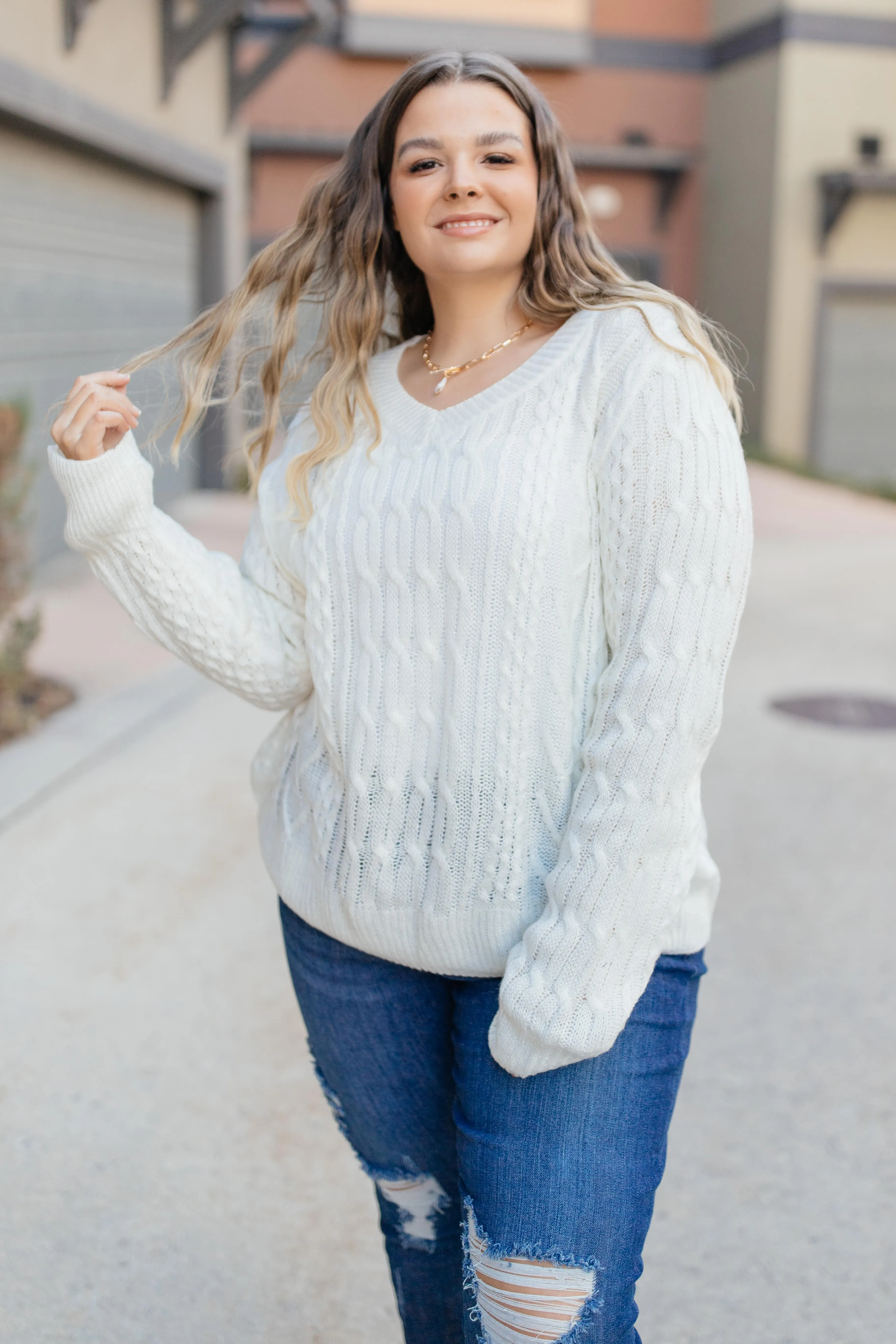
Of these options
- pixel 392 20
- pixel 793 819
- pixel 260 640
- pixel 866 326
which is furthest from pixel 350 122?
pixel 260 640

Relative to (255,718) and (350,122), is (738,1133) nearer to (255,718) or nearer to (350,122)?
(255,718)

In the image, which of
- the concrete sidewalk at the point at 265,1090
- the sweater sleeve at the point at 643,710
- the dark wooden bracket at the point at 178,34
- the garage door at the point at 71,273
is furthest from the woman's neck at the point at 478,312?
the dark wooden bracket at the point at 178,34

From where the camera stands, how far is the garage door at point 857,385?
16.2 m

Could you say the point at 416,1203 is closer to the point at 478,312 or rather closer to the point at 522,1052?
the point at 522,1052

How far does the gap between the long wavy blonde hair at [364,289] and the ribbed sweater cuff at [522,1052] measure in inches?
25.9

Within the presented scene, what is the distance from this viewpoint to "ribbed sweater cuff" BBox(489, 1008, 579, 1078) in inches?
54.2

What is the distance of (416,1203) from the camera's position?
5.58ft

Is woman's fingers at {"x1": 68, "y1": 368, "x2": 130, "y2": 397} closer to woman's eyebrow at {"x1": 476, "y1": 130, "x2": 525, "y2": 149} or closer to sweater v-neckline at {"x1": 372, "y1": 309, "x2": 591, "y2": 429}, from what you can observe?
sweater v-neckline at {"x1": 372, "y1": 309, "x2": 591, "y2": 429}

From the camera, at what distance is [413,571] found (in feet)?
5.03

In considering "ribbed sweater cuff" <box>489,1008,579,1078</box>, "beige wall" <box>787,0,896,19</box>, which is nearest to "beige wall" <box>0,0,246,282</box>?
"ribbed sweater cuff" <box>489,1008,579,1078</box>

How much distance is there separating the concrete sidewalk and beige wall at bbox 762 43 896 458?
11.9 metres

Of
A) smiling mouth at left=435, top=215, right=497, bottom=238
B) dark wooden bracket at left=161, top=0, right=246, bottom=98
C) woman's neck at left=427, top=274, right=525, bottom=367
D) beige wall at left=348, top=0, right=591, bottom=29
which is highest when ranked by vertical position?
beige wall at left=348, top=0, right=591, bottom=29

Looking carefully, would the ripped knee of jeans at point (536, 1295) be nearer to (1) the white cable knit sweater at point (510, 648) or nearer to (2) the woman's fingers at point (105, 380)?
(1) the white cable knit sweater at point (510, 648)

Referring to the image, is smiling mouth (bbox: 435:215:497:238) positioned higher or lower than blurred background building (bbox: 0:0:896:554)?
lower
